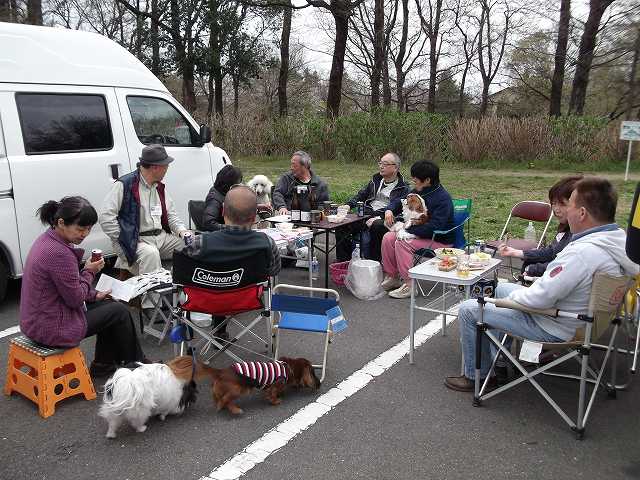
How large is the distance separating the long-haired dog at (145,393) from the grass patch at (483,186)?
540cm

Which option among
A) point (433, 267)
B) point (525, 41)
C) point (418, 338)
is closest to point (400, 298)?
point (418, 338)

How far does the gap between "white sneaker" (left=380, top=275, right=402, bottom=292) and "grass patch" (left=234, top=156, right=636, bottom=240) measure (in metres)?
2.32

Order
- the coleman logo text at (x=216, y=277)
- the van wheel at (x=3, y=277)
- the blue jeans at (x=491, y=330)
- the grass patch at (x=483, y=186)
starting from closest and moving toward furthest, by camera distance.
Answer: the blue jeans at (x=491, y=330), the coleman logo text at (x=216, y=277), the van wheel at (x=3, y=277), the grass patch at (x=483, y=186)

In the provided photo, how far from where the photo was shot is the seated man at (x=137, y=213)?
478 cm

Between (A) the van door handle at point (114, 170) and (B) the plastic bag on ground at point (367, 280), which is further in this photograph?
(A) the van door handle at point (114, 170)

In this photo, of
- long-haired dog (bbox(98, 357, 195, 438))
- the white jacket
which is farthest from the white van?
the white jacket

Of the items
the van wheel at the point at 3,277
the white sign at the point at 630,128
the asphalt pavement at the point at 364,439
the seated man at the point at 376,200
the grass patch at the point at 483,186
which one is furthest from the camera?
the grass patch at the point at 483,186

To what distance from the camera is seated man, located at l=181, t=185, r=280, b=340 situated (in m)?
3.37

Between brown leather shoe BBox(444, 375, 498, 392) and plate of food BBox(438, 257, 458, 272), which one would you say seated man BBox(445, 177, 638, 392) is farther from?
plate of food BBox(438, 257, 458, 272)

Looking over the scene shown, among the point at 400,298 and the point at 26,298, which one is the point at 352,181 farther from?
the point at 26,298

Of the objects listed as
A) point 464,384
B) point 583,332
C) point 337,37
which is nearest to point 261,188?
point 464,384

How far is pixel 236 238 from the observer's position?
11.3 feet

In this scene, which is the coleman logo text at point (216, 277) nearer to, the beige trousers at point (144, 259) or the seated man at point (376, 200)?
the beige trousers at point (144, 259)

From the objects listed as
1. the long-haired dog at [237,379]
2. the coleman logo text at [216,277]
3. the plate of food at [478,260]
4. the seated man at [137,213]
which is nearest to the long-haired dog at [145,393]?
the long-haired dog at [237,379]
